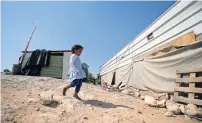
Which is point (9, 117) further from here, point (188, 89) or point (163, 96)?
point (163, 96)

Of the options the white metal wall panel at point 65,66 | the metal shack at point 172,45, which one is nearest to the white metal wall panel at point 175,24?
the metal shack at point 172,45

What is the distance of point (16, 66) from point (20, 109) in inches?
314

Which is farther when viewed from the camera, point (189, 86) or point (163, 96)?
point (163, 96)

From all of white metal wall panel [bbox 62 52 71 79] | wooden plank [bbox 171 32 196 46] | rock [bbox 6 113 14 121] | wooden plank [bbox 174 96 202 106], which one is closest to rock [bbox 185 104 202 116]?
wooden plank [bbox 174 96 202 106]

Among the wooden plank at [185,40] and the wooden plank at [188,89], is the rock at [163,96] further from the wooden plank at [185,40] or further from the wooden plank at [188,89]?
the wooden plank at [185,40]

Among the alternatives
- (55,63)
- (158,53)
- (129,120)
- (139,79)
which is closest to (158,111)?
(129,120)

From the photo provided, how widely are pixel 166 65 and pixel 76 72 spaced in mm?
2522

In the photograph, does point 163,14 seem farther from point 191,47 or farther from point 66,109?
point 66,109

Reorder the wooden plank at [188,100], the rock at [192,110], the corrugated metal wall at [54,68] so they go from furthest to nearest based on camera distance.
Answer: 1. the corrugated metal wall at [54,68]
2. the wooden plank at [188,100]
3. the rock at [192,110]

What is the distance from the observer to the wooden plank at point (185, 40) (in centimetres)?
385

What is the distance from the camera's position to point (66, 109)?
9.55 ft

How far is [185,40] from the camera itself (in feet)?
13.4

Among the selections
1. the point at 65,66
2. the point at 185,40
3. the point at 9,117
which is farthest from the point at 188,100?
the point at 65,66

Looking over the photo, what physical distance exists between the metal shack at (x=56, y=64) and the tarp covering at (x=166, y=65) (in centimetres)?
608
